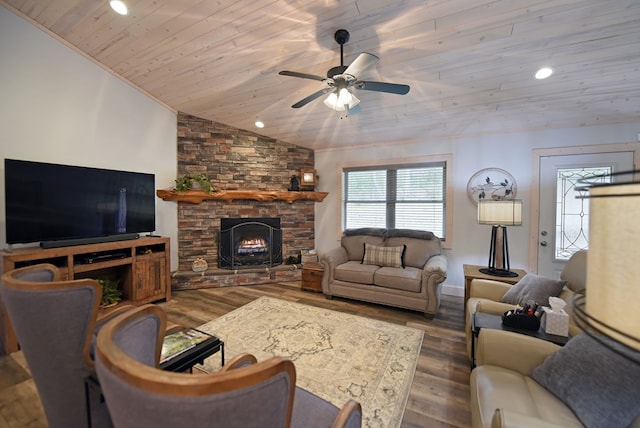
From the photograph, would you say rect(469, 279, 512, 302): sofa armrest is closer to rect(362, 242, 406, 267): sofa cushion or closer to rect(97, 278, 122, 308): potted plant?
rect(362, 242, 406, 267): sofa cushion

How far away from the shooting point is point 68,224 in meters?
2.88

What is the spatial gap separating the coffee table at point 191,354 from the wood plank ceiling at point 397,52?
97.8 inches

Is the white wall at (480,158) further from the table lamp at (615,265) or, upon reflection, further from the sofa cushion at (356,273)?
the table lamp at (615,265)

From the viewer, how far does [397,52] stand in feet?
7.84

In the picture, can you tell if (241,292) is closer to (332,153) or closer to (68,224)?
(68,224)

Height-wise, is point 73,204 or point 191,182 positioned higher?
point 191,182

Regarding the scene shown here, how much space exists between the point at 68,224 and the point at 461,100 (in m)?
4.63

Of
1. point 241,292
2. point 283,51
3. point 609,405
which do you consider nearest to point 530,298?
point 609,405

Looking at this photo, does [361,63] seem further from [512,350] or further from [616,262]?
[512,350]

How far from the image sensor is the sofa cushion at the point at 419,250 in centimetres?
383

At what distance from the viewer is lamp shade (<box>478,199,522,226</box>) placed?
2.98 meters

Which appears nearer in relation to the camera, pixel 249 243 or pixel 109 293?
pixel 109 293

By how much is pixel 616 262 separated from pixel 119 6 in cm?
345

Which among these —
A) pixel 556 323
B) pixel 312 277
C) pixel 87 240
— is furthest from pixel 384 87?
pixel 87 240
